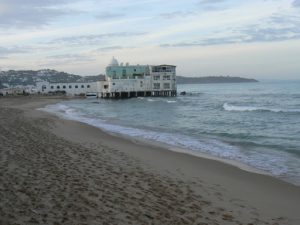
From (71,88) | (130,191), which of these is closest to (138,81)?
(71,88)

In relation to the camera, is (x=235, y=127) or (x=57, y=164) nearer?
(x=57, y=164)

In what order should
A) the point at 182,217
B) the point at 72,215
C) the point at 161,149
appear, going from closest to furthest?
1. the point at 72,215
2. the point at 182,217
3. the point at 161,149

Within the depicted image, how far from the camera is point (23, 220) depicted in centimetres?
688

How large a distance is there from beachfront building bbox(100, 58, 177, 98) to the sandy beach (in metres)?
89.8

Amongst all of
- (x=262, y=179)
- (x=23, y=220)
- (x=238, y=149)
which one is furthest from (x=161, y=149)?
(x=23, y=220)

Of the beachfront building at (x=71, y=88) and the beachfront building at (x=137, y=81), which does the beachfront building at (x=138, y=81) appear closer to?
the beachfront building at (x=137, y=81)

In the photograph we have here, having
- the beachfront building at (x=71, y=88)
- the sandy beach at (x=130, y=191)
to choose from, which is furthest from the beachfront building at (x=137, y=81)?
the sandy beach at (x=130, y=191)

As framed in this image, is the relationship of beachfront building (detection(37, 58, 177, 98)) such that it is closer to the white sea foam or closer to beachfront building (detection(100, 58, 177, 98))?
beachfront building (detection(100, 58, 177, 98))

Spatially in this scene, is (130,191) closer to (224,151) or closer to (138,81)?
(224,151)

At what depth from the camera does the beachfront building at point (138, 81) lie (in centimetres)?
10575

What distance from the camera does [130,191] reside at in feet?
32.6

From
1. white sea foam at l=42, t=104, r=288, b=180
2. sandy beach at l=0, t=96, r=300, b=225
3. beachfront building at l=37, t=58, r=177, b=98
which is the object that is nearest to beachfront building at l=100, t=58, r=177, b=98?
beachfront building at l=37, t=58, r=177, b=98

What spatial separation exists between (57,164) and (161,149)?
7.50 m

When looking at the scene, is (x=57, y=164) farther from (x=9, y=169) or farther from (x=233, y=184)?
(x=233, y=184)
